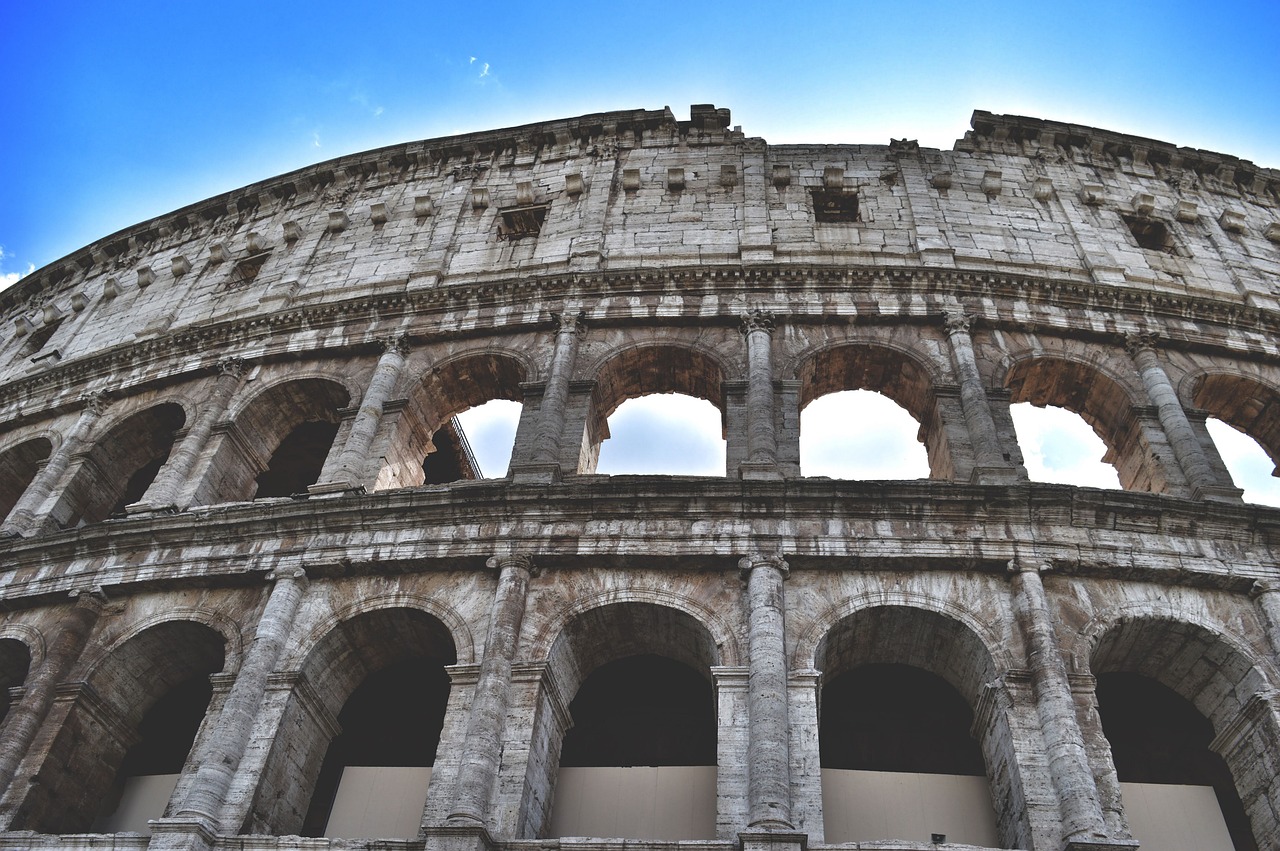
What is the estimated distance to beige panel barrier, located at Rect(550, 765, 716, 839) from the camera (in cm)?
1007

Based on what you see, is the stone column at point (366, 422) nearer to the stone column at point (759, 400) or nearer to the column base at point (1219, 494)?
the stone column at point (759, 400)

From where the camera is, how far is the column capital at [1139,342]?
14481 mm

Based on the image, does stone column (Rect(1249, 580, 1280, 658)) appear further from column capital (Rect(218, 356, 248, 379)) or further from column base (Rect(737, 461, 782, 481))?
column capital (Rect(218, 356, 248, 379))

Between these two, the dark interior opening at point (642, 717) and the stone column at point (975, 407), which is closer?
the dark interior opening at point (642, 717)

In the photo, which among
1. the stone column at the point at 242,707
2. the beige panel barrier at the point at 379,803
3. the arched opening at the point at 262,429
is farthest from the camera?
the arched opening at the point at 262,429

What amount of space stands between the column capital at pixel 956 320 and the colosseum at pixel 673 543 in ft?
0.30

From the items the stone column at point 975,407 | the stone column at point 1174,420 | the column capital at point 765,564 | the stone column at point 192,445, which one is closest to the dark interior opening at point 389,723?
the stone column at point 192,445

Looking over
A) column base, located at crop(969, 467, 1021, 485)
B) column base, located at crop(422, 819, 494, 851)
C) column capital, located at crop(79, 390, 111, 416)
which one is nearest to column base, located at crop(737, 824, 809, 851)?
column base, located at crop(422, 819, 494, 851)

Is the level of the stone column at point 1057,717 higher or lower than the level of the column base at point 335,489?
lower

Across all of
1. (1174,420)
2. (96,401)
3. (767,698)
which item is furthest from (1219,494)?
(96,401)

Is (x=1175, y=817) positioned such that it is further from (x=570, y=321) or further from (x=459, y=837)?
(x=570, y=321)

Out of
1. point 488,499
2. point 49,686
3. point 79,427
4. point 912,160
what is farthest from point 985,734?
point 79,427

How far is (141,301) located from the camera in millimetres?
20203

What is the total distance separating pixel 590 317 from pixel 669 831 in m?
7.60
